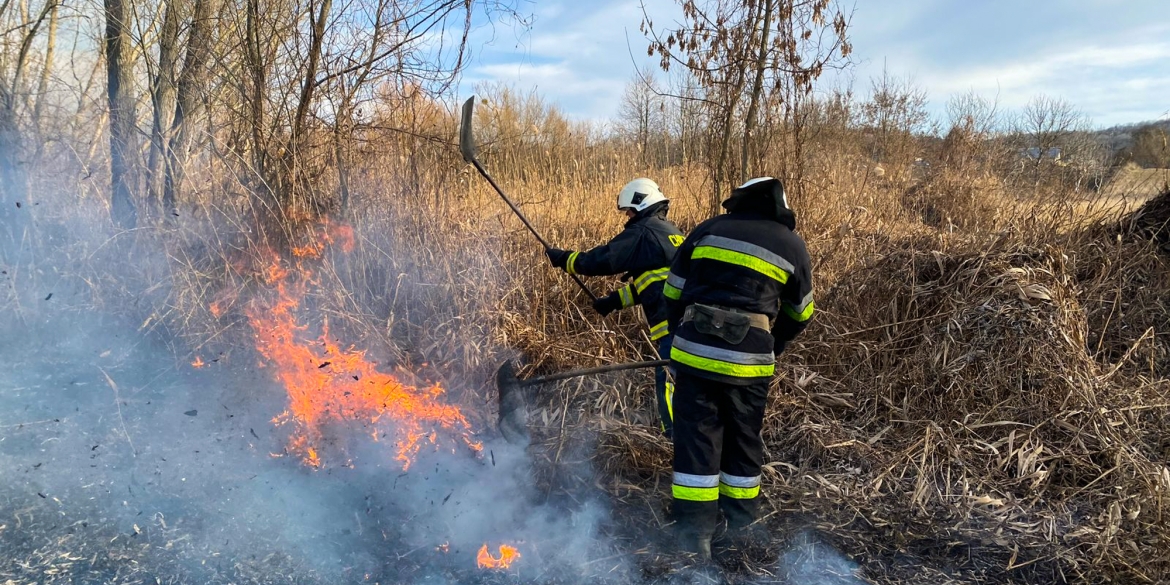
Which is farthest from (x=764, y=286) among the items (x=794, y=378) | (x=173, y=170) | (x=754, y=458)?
(x=173, y=170)

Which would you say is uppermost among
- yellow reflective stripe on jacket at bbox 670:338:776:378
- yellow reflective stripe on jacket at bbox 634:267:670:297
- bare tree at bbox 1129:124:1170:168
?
bare tree at bbox 1129:124:1170:168

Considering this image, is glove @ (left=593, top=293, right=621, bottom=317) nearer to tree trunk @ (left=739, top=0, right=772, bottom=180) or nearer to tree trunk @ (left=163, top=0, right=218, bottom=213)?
tree trunk @ (left=739, top=0, right=772, bottom=180)

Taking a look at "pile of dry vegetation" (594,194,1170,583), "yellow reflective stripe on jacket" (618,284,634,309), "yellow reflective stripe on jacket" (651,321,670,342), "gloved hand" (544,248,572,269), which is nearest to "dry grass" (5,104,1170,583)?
"pile of dry vegetation" (594,194,1170,583)

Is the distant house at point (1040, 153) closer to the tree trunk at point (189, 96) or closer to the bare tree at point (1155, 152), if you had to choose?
the bare tree at point (1155, 152)

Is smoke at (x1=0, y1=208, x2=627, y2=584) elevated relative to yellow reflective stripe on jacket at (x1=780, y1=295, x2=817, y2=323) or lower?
lower

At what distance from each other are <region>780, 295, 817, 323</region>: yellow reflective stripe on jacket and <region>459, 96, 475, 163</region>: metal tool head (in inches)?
98.6

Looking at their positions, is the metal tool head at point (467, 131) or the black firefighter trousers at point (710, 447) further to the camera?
the metal tool head at point (467, 131)

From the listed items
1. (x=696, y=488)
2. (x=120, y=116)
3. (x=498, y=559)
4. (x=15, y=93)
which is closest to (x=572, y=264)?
(x=696, y=488)

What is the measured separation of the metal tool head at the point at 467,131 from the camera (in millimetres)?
4594

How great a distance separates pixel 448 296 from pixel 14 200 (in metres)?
4.23

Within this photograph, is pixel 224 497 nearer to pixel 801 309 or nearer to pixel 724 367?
pixel 724 367

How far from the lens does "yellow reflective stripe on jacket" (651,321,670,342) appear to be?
4367 millimetres

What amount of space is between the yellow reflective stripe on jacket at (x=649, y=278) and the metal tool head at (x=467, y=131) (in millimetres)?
1533

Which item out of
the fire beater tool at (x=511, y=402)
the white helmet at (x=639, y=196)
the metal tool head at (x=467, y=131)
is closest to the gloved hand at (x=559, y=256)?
the white helmet at (x=639, y=196)
